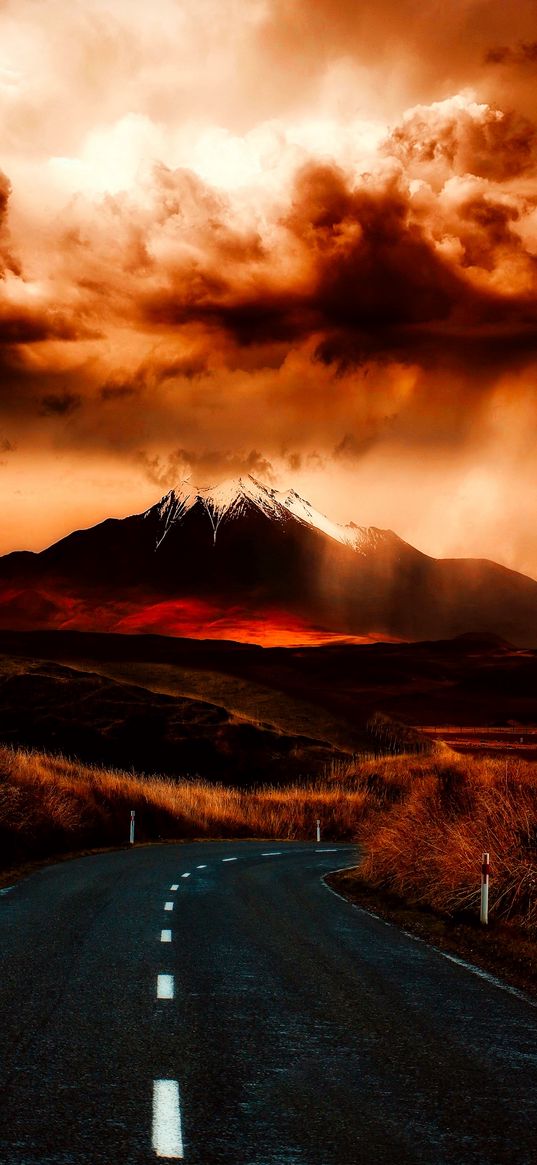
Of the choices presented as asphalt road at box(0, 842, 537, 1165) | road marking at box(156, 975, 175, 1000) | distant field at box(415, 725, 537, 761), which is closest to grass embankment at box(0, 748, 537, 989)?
asphalt road at box(0, 842, 537, 1165)

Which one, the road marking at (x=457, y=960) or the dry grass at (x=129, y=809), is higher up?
the road marking at (x=457, y=960)

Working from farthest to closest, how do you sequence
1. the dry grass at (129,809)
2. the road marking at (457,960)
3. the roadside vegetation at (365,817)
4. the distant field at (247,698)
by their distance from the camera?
1. the distant field at (247,698)
2. the dry grass at (129,809)
3. the roadside vegetation at (365,817)
4. the road marking at (457,960)

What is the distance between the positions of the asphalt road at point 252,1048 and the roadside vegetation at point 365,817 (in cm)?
205

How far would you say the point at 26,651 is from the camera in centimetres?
11906

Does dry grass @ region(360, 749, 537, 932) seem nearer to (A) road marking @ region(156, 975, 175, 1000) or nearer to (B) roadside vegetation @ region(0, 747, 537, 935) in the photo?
(B) roadside vegetation @ region(0, 747, 537, 935)

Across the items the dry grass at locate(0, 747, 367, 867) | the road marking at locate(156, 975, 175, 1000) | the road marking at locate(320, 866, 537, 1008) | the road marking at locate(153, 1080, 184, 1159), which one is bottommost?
the dry grass at locate(0, 747, 367, 867)

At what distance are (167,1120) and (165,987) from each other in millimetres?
4206

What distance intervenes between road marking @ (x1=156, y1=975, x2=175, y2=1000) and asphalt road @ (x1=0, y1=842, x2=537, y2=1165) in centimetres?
3

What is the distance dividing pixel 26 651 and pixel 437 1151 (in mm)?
117295

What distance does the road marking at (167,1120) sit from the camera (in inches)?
203

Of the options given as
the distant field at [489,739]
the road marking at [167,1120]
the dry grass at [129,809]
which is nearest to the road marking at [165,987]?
the road marking at [167,1120]

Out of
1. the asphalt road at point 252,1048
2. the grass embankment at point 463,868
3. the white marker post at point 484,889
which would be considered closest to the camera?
the asphalt road at point 252,1048

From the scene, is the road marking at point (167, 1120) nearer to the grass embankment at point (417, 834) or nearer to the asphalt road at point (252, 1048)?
the asphalt road at point (252, 1048)

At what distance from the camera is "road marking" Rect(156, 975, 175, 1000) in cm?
927
